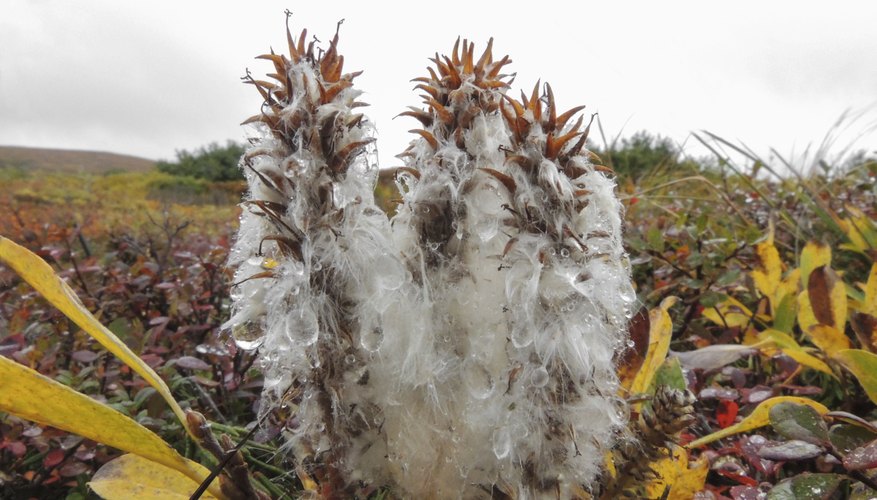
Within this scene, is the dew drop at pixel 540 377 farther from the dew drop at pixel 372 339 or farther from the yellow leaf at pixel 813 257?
the yellow leaf at pixel 813 257

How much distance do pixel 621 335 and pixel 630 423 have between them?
18 centimetres

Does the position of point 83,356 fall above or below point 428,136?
below

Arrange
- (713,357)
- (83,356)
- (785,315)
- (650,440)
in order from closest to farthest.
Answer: (650,440) → (713,357) → (83,356) → (785,315)

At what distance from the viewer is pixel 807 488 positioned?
90cm

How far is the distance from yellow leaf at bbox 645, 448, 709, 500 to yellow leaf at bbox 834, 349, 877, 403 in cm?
35

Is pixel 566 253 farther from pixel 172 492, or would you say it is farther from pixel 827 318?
pixel 827 318

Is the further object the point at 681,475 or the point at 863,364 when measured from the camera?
the point at 863,364

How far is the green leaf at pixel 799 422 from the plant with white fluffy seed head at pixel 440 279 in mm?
376

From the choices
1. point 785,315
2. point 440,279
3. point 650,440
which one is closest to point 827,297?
point 785,315

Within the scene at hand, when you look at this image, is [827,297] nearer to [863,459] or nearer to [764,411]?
[764,411]

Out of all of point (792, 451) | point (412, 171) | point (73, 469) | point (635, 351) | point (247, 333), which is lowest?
point (73, 469)

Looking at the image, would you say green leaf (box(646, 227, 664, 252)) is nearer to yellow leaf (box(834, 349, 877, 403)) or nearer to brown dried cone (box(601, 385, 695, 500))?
yellow leaf (box(834, 349, 877, 403))

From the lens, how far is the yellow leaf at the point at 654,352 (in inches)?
44.8

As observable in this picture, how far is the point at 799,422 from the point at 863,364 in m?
0.23
